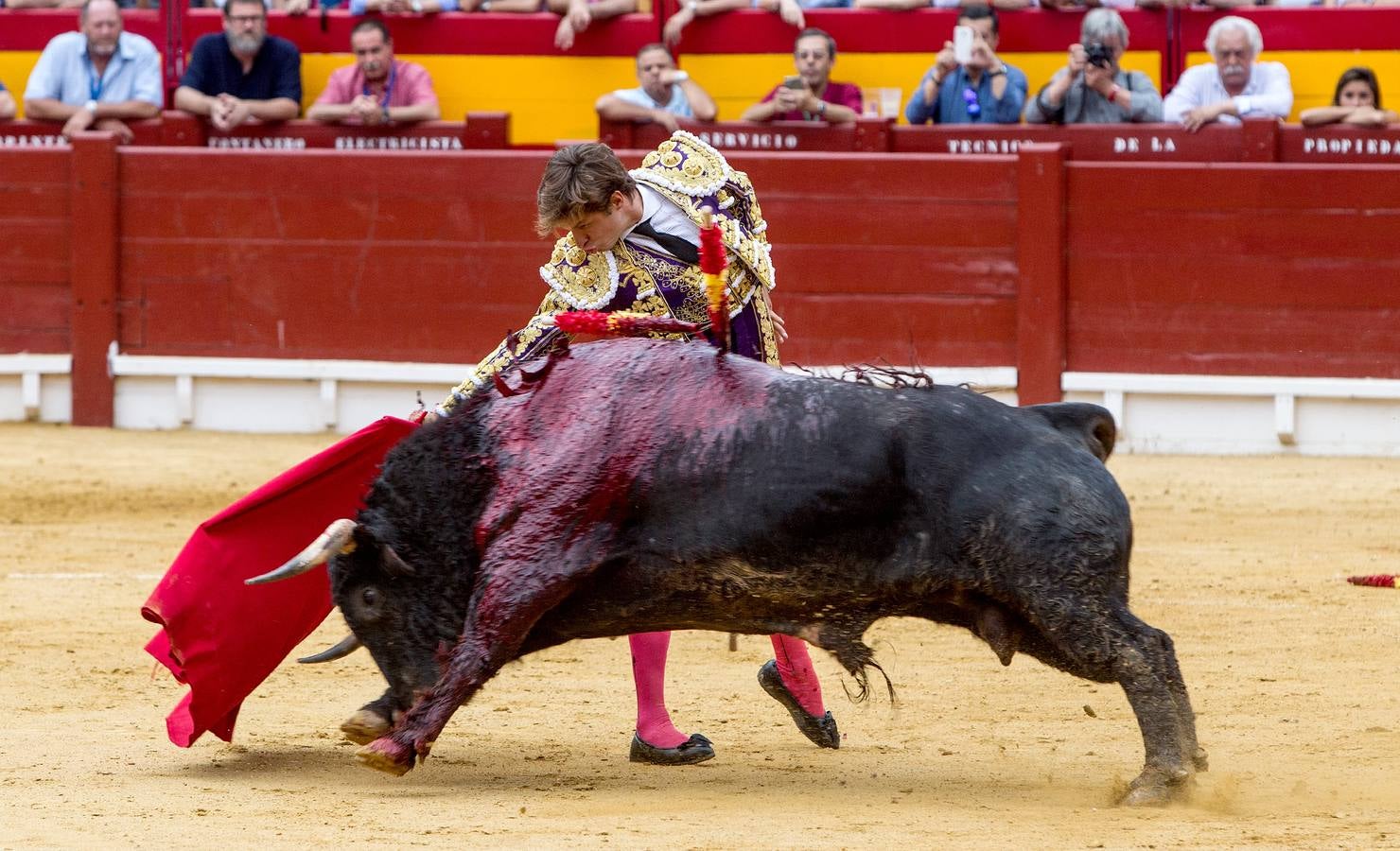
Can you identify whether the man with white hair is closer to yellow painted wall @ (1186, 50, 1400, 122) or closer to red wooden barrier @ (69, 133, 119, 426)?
yellow painted wall @ (1186, 50, 1400, 122)

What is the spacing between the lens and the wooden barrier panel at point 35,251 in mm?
8961

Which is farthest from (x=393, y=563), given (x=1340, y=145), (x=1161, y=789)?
(x=1340, y=145)

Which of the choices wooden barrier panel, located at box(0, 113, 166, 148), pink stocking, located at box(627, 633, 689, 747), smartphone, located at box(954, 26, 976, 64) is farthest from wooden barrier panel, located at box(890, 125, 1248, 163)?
pink stocking, located at box(627, 633, 689, 747)

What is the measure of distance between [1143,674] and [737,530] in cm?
69

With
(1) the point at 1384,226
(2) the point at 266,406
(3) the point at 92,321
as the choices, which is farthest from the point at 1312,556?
(3) the point at 92,321

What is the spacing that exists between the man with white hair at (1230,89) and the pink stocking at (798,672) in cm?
471

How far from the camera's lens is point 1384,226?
25.8ft

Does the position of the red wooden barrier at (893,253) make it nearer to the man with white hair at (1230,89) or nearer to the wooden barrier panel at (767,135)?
the wooden barrier panel at (767,135)

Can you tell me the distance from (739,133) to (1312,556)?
10.9 feet

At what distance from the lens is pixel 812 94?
841 centimetres

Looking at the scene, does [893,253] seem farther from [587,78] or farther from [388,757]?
[388,757]

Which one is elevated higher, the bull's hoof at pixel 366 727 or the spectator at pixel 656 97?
the spectator at pixel 656 97

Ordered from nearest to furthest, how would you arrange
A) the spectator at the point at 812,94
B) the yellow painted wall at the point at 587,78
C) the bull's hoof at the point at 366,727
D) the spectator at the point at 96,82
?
the bull's hoof at the point at 366,727, the spectator at the point at 812,94, the yellow painted wall at the point at 587,78, the spectator at the point at 96,82

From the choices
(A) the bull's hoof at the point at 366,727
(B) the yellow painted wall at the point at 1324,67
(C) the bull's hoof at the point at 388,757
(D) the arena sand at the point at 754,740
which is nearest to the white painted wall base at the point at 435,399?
(B) the yellow painted wall at the point at 1324,67
